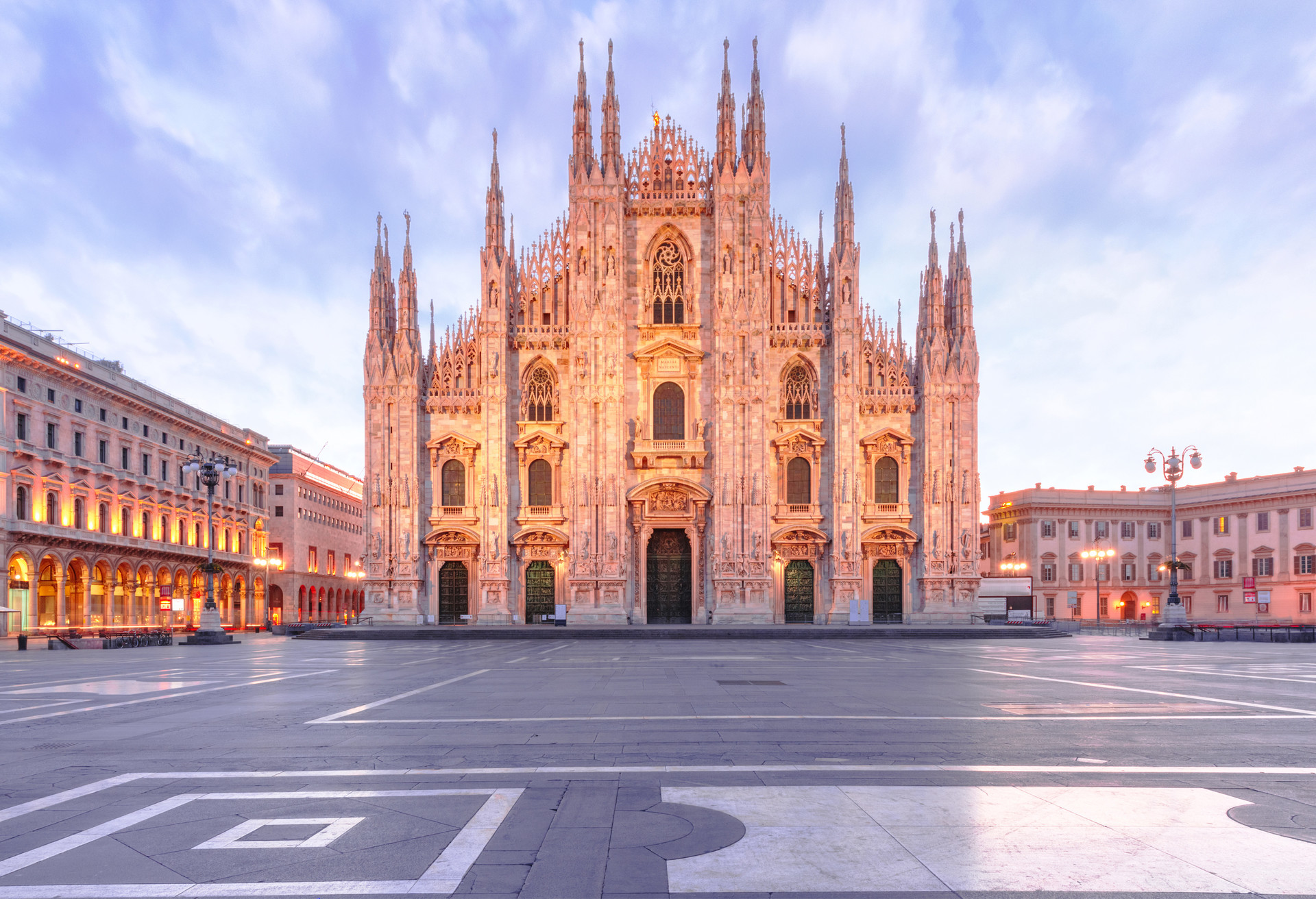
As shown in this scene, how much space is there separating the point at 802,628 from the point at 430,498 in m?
20.8

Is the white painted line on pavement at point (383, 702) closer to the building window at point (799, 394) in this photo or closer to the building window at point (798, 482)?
the building window at point (798, 482)

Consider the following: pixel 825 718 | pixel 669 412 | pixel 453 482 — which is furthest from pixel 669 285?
pixel 825 718

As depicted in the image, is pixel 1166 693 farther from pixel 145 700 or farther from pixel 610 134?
pixel 610 134

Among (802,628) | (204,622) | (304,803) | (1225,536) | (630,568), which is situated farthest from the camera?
(1225,536)

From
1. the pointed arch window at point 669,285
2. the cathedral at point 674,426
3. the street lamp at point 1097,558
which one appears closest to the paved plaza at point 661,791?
the cathedral at point 674,426

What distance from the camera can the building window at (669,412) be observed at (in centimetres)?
4966

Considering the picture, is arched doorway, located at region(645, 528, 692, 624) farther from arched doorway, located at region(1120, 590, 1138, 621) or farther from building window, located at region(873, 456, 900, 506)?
arched doorway, located at region(1120, 590, 1138, 621)

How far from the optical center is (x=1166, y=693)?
1443 centimetres

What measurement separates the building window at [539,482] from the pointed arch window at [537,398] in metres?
2.41

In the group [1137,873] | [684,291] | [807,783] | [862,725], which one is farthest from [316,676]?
[684,291]

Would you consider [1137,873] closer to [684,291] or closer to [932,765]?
[932,765]

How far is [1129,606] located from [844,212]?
51133mm

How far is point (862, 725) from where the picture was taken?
416 inches

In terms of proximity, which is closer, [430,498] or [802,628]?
[802,628]
